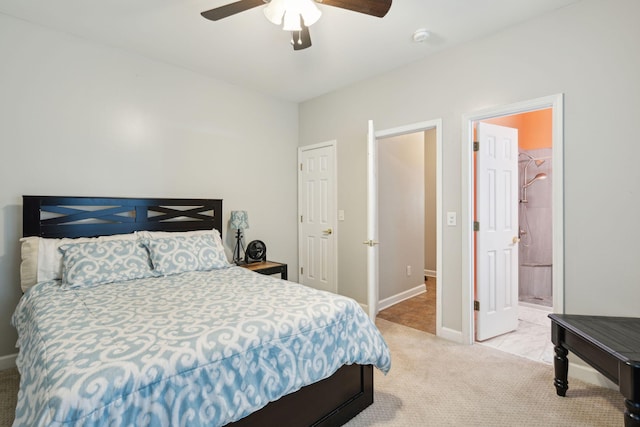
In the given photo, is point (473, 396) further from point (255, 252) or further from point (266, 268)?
point (255, 252)

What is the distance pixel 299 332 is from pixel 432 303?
3.09m

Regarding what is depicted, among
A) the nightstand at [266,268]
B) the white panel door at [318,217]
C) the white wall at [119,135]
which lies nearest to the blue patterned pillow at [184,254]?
the nightstand at [266,268]

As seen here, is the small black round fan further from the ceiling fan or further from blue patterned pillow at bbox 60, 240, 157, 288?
the ceiling fan

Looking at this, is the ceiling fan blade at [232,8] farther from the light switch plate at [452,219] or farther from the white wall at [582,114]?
the light switch plate at [452,219]

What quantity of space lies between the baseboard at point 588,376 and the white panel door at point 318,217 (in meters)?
2.35

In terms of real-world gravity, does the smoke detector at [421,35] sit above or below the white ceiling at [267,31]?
below

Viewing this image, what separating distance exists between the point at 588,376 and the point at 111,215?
13.0 feet

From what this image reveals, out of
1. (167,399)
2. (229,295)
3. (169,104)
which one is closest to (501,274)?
(229,295)

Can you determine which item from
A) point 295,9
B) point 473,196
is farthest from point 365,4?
point 473,196

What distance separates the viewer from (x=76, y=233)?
2.65 metres

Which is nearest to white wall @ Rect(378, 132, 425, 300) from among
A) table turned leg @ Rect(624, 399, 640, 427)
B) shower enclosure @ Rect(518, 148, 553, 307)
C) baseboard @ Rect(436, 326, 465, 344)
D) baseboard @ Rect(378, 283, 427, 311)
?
baseboard @ Rect(378, 283, 427, 311)

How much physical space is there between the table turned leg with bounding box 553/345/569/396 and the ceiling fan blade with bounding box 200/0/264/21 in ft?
9.33

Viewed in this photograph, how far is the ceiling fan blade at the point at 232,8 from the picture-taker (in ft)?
5.90

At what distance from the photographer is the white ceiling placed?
2.31 metres
